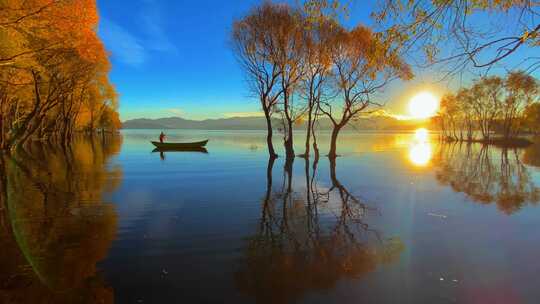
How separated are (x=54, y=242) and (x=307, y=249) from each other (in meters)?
6.16

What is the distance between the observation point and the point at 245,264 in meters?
6.36

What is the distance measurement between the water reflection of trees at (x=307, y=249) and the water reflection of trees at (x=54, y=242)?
9.21 feet

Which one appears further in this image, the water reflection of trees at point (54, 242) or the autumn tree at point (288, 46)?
the autumn tree at point (288, 46)

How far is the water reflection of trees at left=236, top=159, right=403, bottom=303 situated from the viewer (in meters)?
5.58

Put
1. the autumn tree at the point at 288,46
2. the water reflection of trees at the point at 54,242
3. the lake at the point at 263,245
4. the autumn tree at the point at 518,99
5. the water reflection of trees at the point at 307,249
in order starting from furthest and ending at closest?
the autumn tree at the point at 518,99
the autumn tree at the point at 288,46
the water reflection of trees at the point at 307,249
the lake at the point at 263,245
the water reflection of trees at the point at 54,242

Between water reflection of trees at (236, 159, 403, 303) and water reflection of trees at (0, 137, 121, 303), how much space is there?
281 centimetres

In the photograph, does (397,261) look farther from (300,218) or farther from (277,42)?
(277,42)

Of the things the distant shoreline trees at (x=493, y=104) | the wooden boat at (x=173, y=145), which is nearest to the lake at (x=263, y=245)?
the wooden boat at (x=173, y=145)

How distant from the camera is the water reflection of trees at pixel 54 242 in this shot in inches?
202

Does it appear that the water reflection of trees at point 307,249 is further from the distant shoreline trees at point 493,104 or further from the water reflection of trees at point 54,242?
the distant shoreline trees at point 493,104

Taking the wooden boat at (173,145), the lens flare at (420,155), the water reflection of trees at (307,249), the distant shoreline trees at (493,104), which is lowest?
the lens flare at (420,155)

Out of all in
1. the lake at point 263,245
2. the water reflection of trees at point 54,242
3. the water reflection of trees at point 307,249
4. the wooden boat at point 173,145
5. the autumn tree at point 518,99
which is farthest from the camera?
the autumn tree at point 518,99

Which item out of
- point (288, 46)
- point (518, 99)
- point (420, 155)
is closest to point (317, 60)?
point (288, 46)

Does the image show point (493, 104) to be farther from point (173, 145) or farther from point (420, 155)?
point (173, 145)
